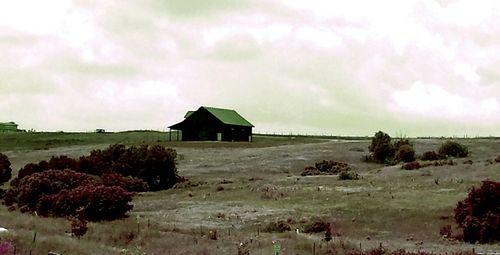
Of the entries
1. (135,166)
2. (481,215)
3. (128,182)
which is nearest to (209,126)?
(135,166)

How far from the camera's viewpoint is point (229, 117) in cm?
9212

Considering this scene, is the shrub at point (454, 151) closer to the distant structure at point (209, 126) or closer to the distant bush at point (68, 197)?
the distant structure at point (209, 126)

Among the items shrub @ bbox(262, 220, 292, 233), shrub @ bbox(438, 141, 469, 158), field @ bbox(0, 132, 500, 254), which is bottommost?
shrub @ bbox(262, 220, 292, 233)

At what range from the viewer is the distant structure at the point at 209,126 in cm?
8850

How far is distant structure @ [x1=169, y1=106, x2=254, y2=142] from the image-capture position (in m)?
88.5

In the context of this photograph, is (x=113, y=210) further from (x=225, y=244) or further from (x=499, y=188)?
(x=499, y=188)

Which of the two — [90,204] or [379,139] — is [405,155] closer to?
[379,139]

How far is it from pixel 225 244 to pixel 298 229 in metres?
7.33

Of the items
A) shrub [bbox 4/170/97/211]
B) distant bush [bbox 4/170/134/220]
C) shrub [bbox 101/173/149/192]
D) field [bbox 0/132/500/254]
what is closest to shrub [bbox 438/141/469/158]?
field [bbox 0/132/500/254]

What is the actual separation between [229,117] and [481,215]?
6757 cm

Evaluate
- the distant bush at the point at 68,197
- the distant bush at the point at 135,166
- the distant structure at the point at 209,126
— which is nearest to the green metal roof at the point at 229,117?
the distant structure at the point at 209,126

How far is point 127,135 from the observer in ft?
365

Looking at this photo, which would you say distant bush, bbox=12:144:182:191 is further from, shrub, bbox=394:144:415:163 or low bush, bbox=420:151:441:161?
low bush, bbox=420:151:441:161

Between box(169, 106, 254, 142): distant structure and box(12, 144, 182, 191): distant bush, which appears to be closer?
box(12, 144, 182, 191): distant bush
